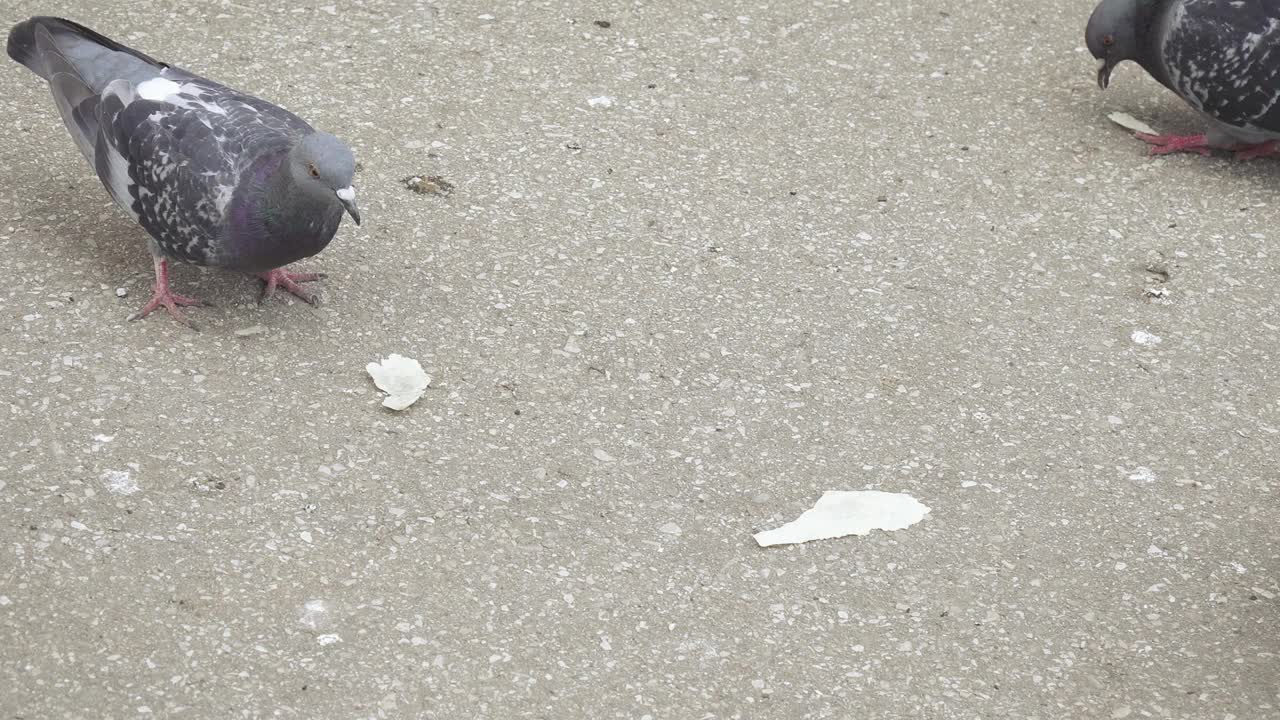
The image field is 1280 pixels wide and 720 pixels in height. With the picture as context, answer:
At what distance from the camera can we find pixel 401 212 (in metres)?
4.42

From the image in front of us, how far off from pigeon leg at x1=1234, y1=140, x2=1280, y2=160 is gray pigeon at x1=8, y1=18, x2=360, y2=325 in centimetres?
339

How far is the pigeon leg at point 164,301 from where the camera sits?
151 inches

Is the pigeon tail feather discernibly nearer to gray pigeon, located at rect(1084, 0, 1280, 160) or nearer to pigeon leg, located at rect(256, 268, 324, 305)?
pigeon leg, located at rect(256, 268, 324, 305)

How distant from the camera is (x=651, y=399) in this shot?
379cm

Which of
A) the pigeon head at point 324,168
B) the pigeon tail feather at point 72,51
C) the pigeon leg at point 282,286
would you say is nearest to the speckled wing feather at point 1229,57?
the pigeon head at point 324,168

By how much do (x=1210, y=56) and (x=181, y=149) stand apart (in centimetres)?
347

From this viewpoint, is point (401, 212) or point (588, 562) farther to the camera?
point (401, 212)

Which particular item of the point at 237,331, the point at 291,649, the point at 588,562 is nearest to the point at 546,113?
the point at 237,331

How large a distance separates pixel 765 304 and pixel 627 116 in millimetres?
1191

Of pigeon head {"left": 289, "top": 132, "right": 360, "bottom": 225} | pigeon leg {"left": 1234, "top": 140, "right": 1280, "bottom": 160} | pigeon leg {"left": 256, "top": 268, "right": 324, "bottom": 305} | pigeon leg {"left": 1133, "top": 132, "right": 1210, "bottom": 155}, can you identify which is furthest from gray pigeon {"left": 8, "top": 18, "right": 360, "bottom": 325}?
pigeon leg {"left": 1234, "top": 140, "right": 1280, "bottom": 160}

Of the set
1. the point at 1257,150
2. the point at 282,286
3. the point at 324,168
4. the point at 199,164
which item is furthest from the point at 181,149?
the point at 1257,150

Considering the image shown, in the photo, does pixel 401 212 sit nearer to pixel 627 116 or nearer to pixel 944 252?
pixel 627 116

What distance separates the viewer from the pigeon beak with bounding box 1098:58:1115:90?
16.8 ft

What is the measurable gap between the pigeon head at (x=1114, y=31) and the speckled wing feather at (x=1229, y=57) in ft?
0.51
